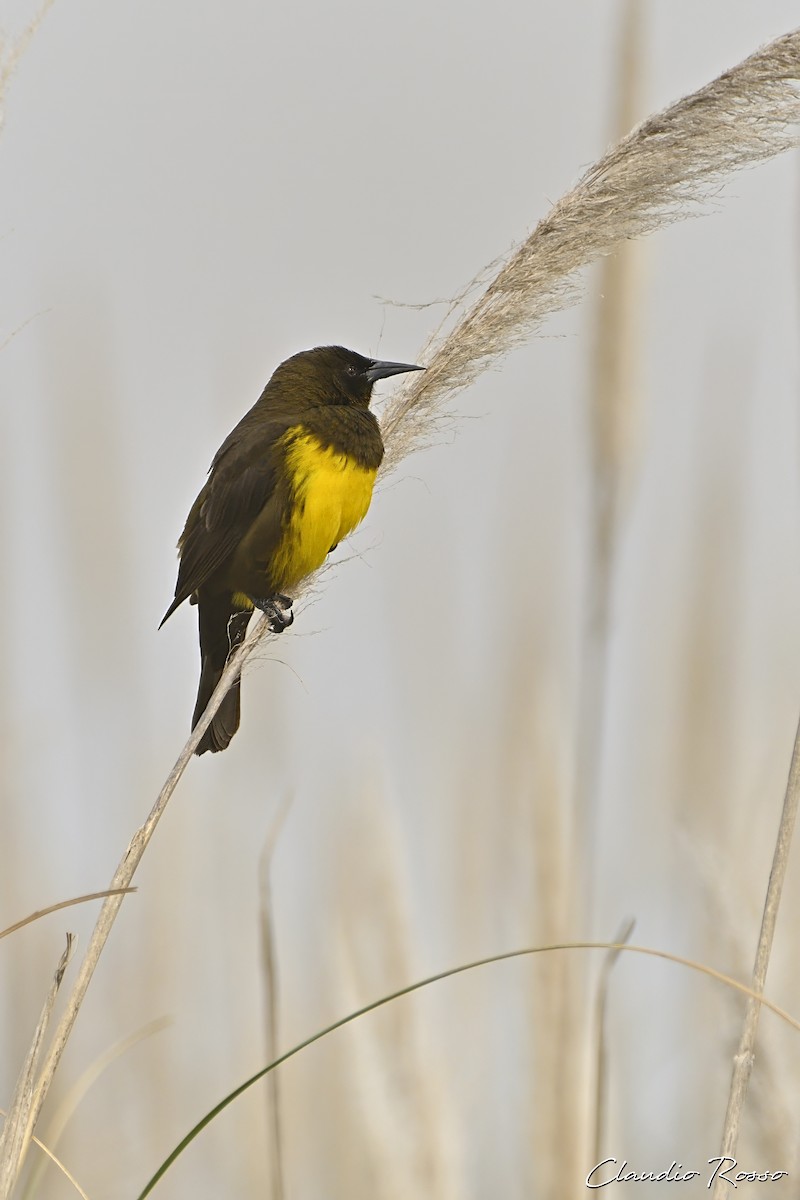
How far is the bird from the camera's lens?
2758 millimetres

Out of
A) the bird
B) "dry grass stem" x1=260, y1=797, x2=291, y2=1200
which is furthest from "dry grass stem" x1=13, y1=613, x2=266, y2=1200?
the bird

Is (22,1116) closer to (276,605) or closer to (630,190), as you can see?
(630,190)

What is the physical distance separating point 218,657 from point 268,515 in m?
0.30

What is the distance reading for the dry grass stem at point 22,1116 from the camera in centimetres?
129

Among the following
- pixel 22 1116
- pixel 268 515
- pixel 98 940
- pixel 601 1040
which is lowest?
pixel 601 1040

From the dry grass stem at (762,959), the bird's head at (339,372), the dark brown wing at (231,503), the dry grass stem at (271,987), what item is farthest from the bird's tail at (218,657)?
the dry grass stem at (762,959)

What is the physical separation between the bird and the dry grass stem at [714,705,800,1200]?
129 centimetres

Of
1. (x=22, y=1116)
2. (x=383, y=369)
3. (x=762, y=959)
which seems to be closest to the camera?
(x=22, y=1116)

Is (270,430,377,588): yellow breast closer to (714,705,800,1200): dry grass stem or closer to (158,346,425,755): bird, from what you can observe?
(158,346,425,755): bird

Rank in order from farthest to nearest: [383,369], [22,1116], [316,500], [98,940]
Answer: [383,369] < [316,500] < [98,940] < [22,1116]

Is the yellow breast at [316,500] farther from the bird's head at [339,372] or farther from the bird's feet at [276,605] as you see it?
the bird's head at [339,372]

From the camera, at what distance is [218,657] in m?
2.82

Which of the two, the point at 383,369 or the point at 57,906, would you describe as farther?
the point at 383,369
